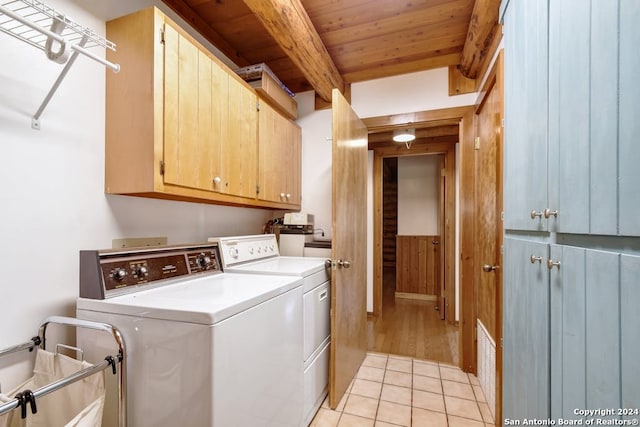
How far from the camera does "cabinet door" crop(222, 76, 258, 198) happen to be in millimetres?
1724

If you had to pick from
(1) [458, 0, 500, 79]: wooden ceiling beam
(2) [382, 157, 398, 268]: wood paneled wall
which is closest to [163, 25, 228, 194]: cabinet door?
(1) [458, 0, 500, 79]: wooden ceiling beam

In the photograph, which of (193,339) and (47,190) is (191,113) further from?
(193,339)

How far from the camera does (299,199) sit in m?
2.71

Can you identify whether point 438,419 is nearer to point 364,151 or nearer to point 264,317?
point 264,317

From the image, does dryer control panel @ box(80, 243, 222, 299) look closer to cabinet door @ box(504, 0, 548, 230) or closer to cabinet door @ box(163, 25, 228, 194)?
cabinet door @ box(163, 25, 228, 194)

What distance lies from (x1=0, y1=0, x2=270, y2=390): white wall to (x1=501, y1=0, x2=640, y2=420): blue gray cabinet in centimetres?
179

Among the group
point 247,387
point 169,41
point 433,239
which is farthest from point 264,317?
point 433,239

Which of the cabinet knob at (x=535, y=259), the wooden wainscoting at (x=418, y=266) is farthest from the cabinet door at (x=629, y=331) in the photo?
the wooden wainscoting at (x=418, y=266)

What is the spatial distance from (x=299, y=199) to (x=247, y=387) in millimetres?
1832

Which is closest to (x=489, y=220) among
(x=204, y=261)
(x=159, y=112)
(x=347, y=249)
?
(x=347, y=249)

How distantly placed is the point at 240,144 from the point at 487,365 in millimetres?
2256

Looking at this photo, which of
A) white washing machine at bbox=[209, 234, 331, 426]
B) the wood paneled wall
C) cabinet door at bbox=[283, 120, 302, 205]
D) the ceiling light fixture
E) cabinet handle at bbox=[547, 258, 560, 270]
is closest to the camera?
cabinet handle at bbox=[547, 258, 560, 270]

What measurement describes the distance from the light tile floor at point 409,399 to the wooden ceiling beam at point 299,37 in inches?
95.1

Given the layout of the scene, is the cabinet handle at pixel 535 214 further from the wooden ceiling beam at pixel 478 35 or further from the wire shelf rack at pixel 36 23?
the wire shelf rack at pixel 36 23
